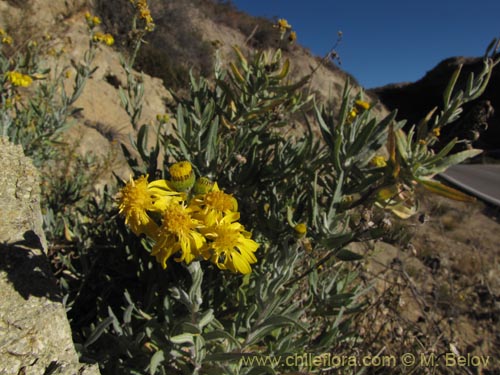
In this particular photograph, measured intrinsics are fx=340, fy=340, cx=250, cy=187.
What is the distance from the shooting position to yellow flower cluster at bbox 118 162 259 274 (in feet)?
4.14

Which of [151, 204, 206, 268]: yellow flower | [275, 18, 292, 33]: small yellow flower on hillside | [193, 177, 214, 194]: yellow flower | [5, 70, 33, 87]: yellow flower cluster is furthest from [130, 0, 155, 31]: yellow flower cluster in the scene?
[151, 204, 206, 268]: yellow flower

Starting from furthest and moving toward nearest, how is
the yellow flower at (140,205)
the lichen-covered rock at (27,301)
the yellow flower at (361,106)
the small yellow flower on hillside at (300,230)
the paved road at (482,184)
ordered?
the paved road at (482,184)
the yellow flower at (361,106)
the small yellow flower on hillside at (300,230)
the yellow flower at (140,205)
the lichen-covered rock at (27,301)

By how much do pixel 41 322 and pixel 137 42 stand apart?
215 cm

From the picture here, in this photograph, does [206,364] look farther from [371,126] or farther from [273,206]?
[371,126]

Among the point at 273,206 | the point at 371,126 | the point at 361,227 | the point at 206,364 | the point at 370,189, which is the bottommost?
the point at 206,364

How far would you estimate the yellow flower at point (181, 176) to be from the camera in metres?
1.39

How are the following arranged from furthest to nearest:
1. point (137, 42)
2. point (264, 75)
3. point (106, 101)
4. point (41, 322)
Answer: point (106, 101) → point (137, 42) → point (264, 75) → point (41, 322)

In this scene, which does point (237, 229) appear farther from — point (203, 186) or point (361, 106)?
point (361, 106)

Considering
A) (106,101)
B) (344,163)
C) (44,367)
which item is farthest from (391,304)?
(106,101)

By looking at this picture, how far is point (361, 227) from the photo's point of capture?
6.06ft

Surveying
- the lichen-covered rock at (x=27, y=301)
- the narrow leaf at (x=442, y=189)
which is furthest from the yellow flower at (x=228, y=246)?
the narrow leaf at (x=442, y=189)

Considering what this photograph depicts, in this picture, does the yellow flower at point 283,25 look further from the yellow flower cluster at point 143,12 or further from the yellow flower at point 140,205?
the yellow flower at point 140,205

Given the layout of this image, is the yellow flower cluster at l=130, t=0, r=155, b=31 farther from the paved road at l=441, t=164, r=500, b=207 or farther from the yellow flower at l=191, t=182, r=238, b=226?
the paved road at l=441, t=164, r=500, b=207

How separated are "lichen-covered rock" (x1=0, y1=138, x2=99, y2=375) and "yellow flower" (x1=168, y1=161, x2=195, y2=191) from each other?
2.33 ft
